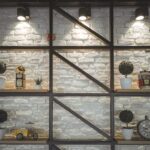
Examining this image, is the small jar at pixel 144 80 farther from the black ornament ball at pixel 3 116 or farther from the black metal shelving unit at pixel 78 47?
the black ornament ball at pixel 3 116

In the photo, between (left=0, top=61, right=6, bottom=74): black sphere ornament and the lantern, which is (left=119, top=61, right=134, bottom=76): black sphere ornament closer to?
the lantern

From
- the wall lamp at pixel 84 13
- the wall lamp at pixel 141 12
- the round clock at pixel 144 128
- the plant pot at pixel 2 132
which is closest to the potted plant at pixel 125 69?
the round clock at pixel 144 128

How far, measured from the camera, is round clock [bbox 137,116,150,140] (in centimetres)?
456

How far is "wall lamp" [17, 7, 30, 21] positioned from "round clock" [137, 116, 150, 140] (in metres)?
2.67

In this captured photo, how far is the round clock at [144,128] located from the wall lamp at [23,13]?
267 cm

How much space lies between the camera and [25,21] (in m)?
4.83

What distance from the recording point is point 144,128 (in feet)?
15.0

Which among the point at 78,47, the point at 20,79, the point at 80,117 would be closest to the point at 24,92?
the point at 20,79

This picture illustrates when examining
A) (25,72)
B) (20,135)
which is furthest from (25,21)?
(20,135)

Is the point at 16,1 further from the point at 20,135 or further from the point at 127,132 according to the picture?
the point at 127,132

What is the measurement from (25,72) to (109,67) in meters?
1.48

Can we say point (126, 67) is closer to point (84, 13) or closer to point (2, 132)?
point (84, 13)

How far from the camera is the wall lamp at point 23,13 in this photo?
15.1 ft

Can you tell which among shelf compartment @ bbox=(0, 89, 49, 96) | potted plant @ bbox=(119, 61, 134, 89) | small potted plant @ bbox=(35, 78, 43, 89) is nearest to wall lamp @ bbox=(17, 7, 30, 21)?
small potted plant @ bbox=(35, 78, 43, 89)
